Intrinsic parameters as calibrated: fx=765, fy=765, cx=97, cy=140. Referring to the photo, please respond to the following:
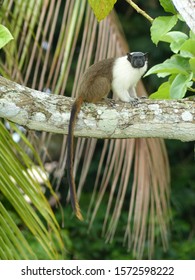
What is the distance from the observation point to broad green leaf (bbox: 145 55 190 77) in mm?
2035

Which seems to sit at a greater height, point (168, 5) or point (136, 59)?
point (136, 59)

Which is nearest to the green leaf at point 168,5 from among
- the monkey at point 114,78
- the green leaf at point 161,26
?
the green leaf at point 161,26

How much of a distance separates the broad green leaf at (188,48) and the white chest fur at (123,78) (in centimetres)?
80

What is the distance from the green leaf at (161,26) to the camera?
2.05 meters

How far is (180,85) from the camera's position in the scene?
6.73ft

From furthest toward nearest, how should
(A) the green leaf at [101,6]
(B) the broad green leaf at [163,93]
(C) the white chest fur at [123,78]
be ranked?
1. (C) the white chest fur at [123,78]
2. (B) the broad green leaf at [163,93]
3. (A) the green leaf at [101,6]

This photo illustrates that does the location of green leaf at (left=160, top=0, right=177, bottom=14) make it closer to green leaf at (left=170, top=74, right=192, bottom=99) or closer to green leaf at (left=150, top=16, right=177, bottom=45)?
green leaf at (left=150, top=16, right=177, bottom=45)

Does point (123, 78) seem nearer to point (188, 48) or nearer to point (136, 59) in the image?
point (136, 59)

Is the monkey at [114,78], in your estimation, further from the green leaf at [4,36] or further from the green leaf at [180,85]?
the green leaf at [4,36]

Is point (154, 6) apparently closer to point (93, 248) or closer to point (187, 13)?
point (93, 248)

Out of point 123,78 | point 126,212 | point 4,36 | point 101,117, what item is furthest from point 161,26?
point 126,212

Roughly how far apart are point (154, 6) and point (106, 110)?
145 inches

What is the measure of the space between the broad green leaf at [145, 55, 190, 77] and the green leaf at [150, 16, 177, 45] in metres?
0.07

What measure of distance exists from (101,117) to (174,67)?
241mm
